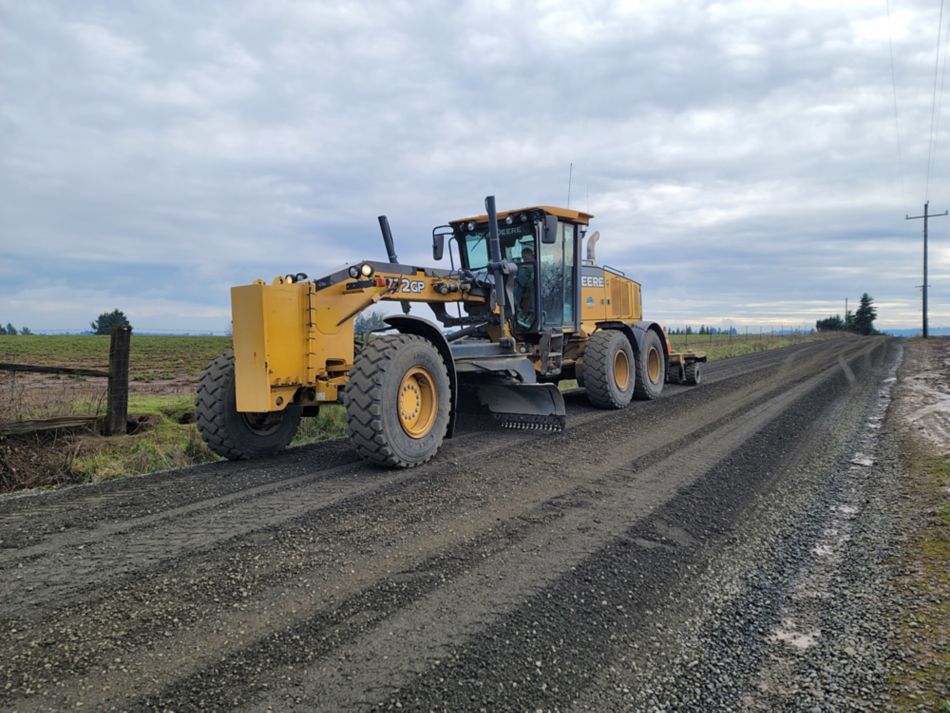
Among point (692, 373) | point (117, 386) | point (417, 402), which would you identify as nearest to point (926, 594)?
point (417, 402)

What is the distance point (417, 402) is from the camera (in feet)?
19.1

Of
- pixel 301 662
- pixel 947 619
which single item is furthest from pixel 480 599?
pixel 947 619

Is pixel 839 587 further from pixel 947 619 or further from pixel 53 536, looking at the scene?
pixel 53 536

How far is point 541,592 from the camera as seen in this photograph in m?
2.92

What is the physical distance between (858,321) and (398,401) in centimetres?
10575

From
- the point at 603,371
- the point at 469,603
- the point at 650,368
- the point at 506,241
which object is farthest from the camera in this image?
the point at 650,368

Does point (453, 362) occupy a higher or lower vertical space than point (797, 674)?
higher

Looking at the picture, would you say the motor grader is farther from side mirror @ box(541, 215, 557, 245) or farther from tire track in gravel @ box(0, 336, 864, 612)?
tire track in gravel @ box(0, 336, 864, 612)

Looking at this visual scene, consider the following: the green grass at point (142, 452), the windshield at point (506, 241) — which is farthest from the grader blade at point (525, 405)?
the green grass at point (142, 452)

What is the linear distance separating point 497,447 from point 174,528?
137 inches

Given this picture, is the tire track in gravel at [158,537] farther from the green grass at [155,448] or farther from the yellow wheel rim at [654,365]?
the yellow wheel rim at [654,365]

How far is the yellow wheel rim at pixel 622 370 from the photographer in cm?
1026

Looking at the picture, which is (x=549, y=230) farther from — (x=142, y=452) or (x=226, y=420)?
(x=142, y=452)

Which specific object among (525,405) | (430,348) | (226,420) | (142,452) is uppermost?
(430,348)
